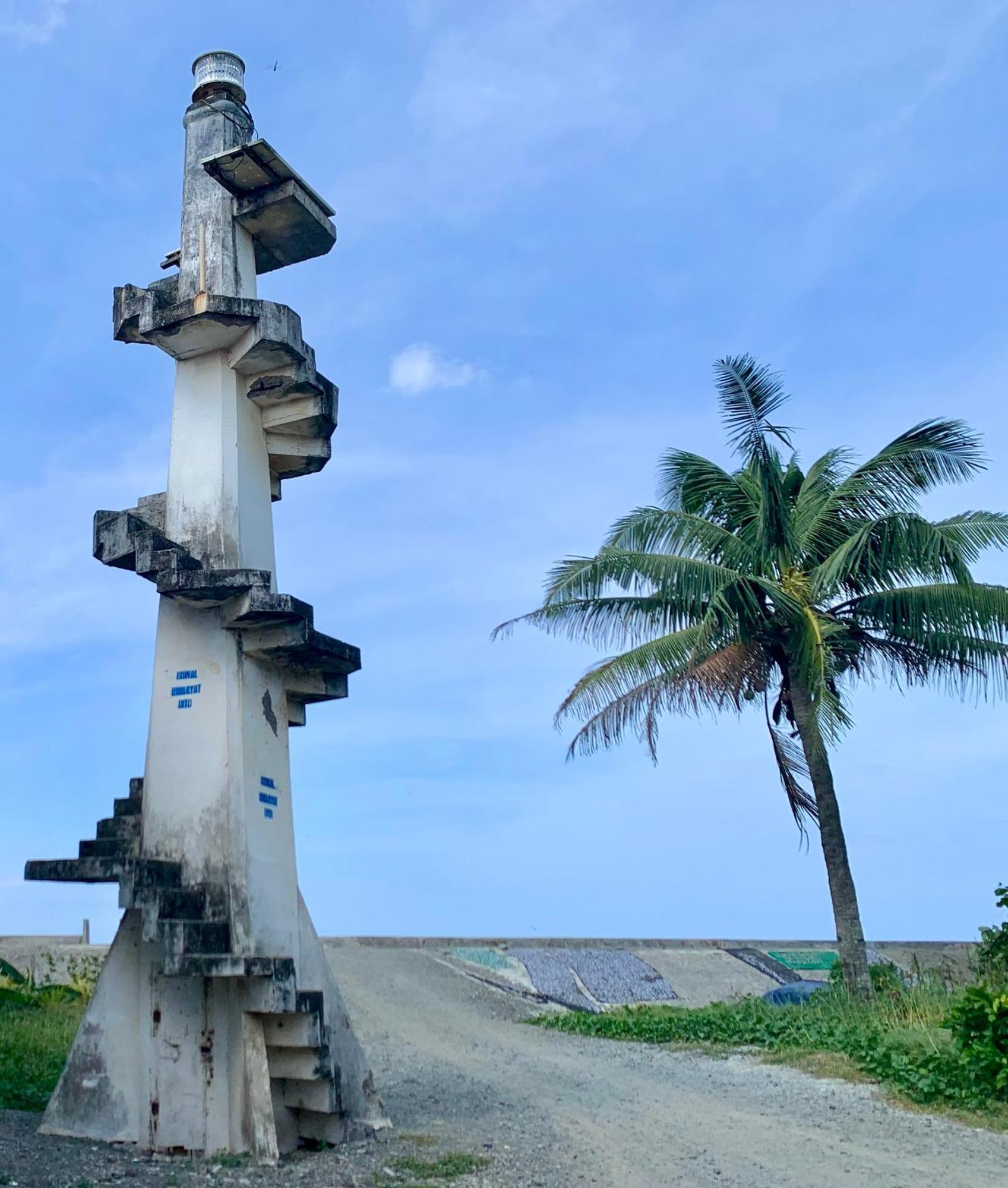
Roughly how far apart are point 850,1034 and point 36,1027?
885 cm

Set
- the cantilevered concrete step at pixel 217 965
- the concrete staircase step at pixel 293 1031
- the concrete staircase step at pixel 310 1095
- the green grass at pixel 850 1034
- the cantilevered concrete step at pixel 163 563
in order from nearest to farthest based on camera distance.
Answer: the cantilevered concrete step at pixel 217 965 < the concrete staircase step at pixel 293 1031 < the concrete staircase step at pixel 310 1095 < the cantilevered concrete step at pixel 163 563 < the green grass at pixel 850 1034

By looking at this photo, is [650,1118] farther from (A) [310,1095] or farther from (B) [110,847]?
(B) [110,847]

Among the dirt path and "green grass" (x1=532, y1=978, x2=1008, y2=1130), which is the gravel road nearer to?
the dirt path

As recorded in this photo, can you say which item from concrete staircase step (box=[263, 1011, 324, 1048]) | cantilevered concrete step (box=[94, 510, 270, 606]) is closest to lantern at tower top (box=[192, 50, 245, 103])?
cantilevered concrete step (box=[94, 510, 270, 606])

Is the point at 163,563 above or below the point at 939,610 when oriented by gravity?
below

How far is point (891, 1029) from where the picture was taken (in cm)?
1285

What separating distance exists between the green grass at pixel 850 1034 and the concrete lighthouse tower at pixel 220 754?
16.9 ft

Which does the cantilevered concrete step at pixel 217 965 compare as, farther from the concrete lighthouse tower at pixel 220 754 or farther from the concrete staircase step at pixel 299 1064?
the concrete staircase step at pixel 299 1064

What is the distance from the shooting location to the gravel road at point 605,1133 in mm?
7062

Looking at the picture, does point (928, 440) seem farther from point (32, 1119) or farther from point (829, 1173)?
point (32, 1119)

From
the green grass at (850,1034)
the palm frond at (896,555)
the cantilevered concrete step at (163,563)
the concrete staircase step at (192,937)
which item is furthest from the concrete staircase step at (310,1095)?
the palm frond at (896,555)

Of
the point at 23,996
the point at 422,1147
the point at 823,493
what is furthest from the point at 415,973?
the point at 422,1147

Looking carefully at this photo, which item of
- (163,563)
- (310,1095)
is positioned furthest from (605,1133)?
(163,563)

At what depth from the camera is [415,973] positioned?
18.7 metres
